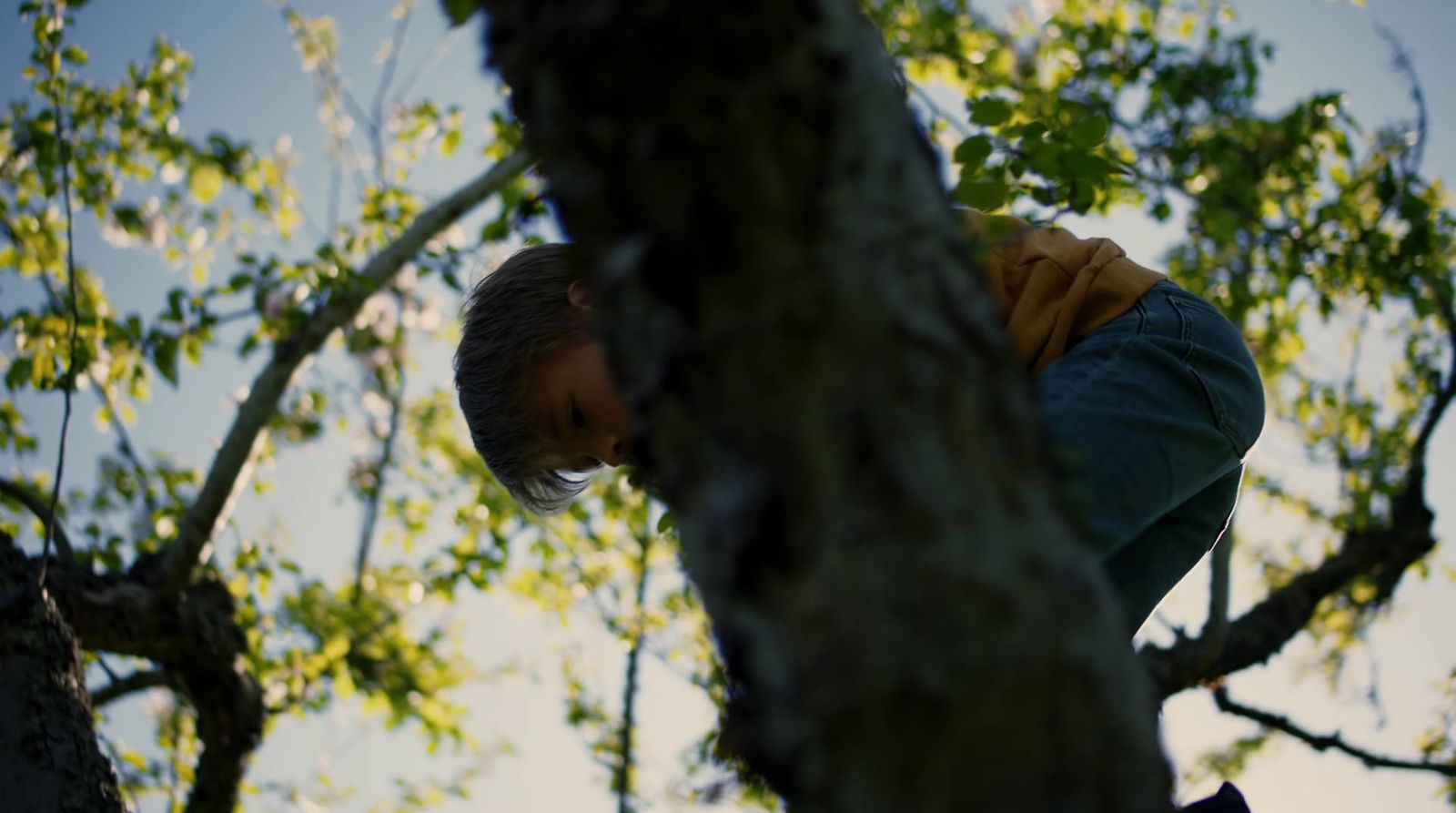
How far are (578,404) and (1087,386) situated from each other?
134 centimetres

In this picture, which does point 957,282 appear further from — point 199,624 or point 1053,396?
point 199,624

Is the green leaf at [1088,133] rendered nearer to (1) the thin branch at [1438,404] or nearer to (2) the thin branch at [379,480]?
(1) the thin branch at [1438,404]

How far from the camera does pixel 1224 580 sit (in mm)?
3500

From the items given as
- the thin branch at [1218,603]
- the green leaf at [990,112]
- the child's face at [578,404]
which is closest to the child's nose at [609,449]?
the child's face at [578,404]

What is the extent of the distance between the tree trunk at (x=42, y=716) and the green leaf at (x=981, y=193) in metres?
2.13

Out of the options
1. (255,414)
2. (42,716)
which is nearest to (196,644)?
(255,414)

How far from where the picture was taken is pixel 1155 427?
4.94ft

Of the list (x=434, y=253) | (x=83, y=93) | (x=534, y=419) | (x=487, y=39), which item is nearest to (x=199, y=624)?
(x=434, y=253)

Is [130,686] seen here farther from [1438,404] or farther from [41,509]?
[1438,404]

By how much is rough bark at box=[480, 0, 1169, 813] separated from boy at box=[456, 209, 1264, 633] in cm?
16

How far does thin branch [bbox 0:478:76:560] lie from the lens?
2.69 m

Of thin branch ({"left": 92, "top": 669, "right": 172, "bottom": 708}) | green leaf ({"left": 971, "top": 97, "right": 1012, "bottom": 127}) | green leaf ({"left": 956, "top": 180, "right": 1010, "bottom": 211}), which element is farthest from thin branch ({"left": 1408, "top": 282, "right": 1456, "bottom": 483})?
thin branch ({"left": 92, "top": 669, "right": 172, "bottom": 708})

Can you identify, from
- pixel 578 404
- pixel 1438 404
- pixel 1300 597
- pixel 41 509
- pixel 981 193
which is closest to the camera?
pixel 981 193

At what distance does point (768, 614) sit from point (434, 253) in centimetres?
463
